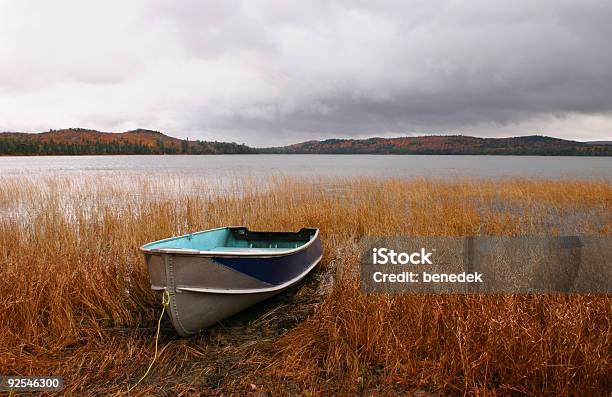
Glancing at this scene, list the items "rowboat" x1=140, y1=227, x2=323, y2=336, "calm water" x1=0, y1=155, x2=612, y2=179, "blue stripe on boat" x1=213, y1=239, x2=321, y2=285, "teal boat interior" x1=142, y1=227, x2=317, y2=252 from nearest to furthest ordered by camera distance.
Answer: "rowboat" x1=140, y1=227, x2=323, y2=336 < "blue stripe on boat" x1=213, y1=239, x2=321, y2=285 < "teal boat interior" x1=142, y1=227, x2=317, y2=252 < "calm water" x1=0, y1=155, x2=612, y2=179

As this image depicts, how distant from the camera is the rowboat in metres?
4.03

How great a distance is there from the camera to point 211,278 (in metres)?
4.20

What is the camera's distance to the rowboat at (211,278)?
403cm

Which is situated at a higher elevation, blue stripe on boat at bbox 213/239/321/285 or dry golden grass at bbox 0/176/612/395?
blue stripe on boat at bbox 213/239/321/285

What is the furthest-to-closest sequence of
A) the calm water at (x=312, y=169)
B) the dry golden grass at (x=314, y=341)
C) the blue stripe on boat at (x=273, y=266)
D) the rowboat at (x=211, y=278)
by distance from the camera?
the calm water at (x=312, y=169) → the blue stripe on boat at (x=273, y=266) → the rowboat at (x=211, y=278) → the dry golden grass at (x=314, y=341)

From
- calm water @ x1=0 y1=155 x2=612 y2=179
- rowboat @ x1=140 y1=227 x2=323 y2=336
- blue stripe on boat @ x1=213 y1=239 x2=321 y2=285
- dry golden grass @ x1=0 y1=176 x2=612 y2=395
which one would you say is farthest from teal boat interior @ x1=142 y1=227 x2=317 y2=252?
calm water @ x1=0 y1=155 x2=612 y2=179

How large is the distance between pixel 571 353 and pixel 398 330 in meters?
1.47

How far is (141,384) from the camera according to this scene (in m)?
3.55

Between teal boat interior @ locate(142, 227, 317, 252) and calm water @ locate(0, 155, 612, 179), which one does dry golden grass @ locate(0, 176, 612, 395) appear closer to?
teal boat interior @ locate(142, 227, 317, 252)

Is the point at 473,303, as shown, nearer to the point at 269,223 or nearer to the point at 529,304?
the point at 529,304

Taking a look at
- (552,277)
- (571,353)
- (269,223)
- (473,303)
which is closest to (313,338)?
(473,303)

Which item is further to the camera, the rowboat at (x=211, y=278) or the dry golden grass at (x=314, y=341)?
the rowboat at (x=211, y=278)

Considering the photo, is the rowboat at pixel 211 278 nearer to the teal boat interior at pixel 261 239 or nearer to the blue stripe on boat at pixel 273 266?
the blue stripe on boat at pixel 273 266

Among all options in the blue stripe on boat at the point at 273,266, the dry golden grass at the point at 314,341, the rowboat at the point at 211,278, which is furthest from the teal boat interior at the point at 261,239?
the dry golden grass at the point at 314,341
